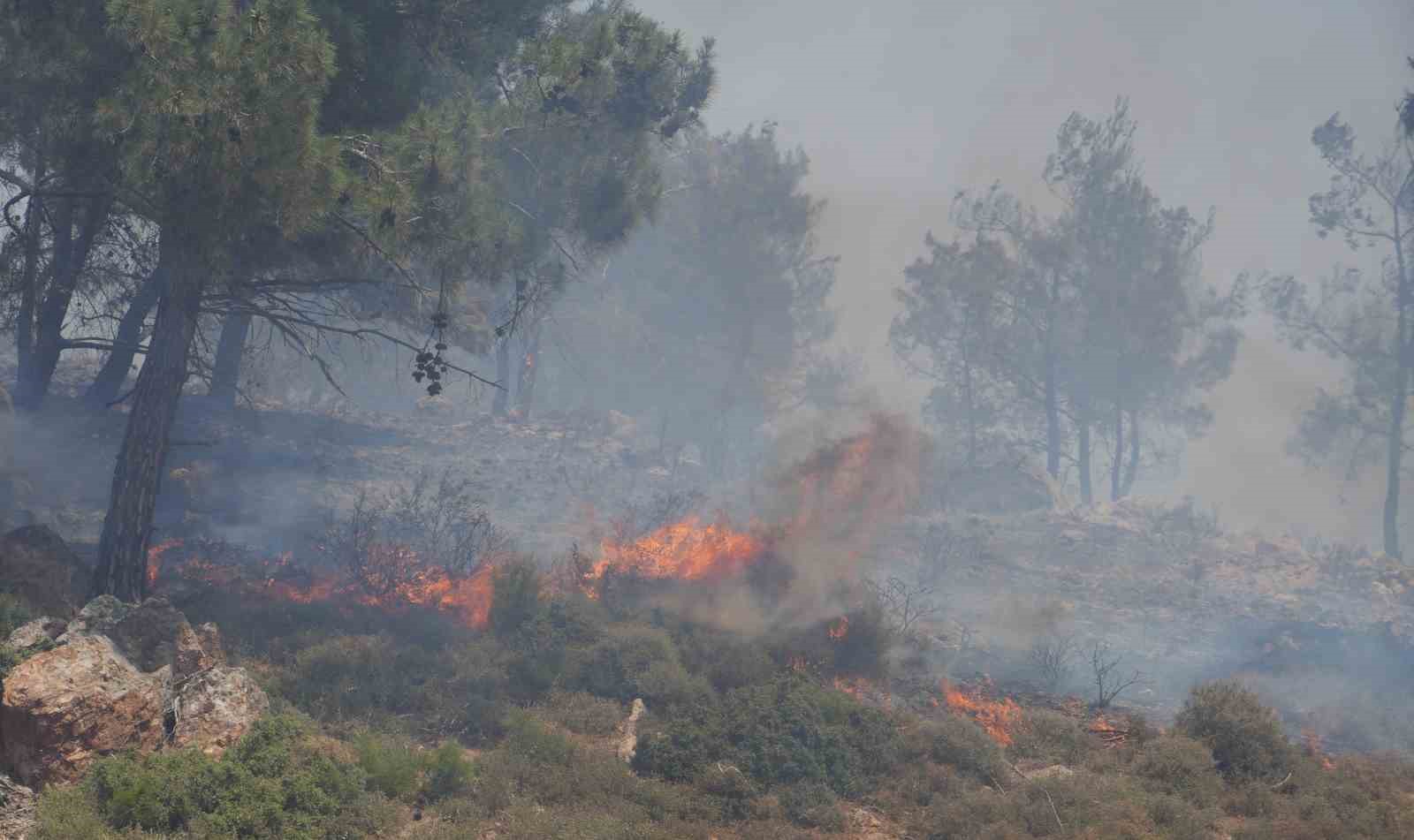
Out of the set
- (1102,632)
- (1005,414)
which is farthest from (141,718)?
(1005,414)

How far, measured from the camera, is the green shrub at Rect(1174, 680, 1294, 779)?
33.6 feet

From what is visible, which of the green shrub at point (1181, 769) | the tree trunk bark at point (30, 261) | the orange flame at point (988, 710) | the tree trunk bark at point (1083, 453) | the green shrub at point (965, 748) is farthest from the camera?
the tree trunk bark at point (1083, 453)

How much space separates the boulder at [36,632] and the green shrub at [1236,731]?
12.9m

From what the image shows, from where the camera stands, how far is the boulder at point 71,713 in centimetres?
749

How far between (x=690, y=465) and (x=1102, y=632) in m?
20.3

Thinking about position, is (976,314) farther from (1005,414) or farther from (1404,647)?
(1404,647)

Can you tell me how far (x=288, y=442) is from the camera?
24094 mm

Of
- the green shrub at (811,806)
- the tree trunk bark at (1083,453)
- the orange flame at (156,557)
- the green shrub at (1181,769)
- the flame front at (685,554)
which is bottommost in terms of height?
the green shrub at (811,806)

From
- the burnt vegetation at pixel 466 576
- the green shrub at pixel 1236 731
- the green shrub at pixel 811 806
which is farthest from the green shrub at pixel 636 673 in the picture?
the green shrub at pixel 1236 731

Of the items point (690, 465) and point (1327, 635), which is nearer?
point (1327, 635)

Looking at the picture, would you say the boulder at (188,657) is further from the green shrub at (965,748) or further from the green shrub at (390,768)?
the green shrub at (965,748)

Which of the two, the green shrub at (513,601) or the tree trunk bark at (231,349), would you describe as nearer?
the green shrub at (513,601)

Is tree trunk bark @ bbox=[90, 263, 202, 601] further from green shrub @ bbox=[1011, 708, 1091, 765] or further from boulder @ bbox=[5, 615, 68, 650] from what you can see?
green shrub @ bbox=[1011, 708, 1091, 765]

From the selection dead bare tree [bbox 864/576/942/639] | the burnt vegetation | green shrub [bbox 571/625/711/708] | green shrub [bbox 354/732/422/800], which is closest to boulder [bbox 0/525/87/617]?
the burnt vegetation
